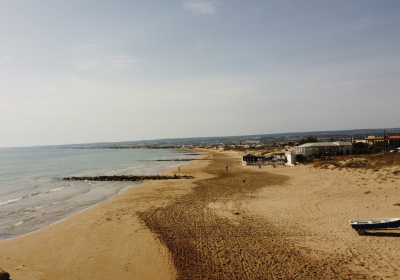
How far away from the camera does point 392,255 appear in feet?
36.9

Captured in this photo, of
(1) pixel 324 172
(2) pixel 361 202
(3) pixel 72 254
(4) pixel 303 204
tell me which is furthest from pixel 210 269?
(1) pixel 324 172

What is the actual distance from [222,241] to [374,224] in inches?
305

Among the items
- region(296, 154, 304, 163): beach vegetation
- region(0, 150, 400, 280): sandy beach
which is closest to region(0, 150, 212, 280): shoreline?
region(0, 150, 400, 280): sandy beach

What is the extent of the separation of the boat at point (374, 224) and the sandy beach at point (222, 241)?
392 millimetres

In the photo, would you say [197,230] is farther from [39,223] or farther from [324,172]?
[324,172]

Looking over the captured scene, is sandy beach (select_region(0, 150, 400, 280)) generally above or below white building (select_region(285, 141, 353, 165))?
below

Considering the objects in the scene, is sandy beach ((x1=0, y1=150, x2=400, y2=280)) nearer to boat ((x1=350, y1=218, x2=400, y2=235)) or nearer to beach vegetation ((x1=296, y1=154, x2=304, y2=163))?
boat ((x1=350, y1=218, x2=400, y2=235))

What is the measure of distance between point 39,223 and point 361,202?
78.2 feet

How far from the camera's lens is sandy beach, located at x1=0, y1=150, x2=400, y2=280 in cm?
1095

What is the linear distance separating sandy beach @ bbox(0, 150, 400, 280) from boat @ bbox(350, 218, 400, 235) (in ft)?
1.29

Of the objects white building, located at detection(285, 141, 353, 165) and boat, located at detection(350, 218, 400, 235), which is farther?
white building, located at detection(285, 141, 353, 165)

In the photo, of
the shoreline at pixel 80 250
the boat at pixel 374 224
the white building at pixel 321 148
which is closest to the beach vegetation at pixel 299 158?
the white building at pixel 321 148

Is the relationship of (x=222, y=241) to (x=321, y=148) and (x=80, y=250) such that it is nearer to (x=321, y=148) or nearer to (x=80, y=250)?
(x=80, y=250)

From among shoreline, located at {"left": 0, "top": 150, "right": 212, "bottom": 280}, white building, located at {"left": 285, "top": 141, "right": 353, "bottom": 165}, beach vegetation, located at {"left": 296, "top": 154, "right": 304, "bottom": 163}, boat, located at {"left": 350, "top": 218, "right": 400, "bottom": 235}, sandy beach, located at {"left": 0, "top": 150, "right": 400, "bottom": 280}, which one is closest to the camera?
sandy beach, located at {"left": 0, "top": 150, "right": 400, "bottom": 280}
